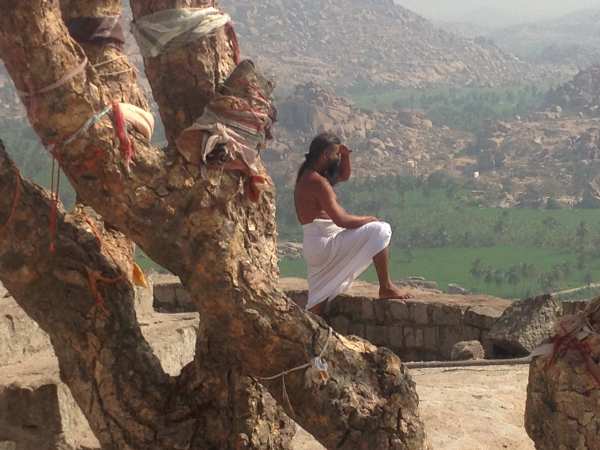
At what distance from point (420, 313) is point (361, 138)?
4064 centimetres

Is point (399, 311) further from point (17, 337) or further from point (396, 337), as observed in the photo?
point (17, 337)

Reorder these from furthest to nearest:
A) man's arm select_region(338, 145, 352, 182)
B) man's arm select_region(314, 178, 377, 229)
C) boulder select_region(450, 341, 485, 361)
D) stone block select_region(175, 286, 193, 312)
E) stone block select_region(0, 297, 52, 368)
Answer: stone block select_region(175, 286, 193, 312), boulder select_region(450, 341, 485, 361), man's arm select_region(338, 145, 352, 182), man's arm select_region(314, 178, 377, 229), stone block select_region(0, 297, 52, 368)

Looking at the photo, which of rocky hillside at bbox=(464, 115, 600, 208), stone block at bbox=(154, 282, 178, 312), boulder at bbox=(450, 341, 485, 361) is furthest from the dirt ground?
rocky hillside at bbox=(464, 115, 600, 208)

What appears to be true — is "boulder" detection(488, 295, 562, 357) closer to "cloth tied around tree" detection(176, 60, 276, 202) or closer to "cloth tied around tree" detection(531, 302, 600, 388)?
"cloth tied around tree" detection(531, 302, 600, 388)

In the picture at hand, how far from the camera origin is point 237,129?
403cm

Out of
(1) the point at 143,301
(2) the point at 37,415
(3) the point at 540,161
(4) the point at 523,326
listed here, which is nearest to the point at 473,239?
(3) the point at 540,161

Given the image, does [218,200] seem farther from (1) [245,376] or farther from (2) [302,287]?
(2) [302,287]

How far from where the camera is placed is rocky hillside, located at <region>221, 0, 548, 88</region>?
78875 mm

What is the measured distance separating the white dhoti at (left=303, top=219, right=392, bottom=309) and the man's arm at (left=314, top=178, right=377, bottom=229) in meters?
0.09

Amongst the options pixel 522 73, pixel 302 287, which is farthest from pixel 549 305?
pixel 522 73

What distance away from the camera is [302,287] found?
995cm

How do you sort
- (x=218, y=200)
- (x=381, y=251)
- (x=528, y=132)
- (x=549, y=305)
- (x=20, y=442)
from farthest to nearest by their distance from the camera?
(x=528, y=132), (x=549, y=305), (x=381, y=251), (x=20, y=442), (x=218, y=200)

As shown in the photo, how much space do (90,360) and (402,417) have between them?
47.6 inches

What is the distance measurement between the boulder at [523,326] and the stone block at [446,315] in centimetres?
67
